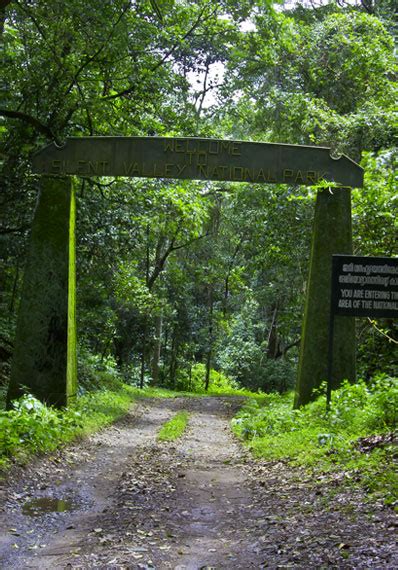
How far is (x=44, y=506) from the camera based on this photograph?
6.16 metres

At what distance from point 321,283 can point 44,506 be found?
718 cm

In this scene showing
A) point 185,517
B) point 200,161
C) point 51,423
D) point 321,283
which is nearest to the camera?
point 185,517

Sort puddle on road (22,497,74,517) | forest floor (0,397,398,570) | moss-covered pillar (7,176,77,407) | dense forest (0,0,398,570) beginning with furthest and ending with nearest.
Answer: moss-covered pillar (7,176,77,407) < puddle on road (22,497,74,517) < dense forest (0,0,398,570) < forest floor (0,397,398,570)

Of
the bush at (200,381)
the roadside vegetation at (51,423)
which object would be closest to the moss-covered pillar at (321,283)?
the roadside vegetation at (51,423)

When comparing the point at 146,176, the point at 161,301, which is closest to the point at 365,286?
the point at 146,176

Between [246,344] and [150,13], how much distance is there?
26.3 m

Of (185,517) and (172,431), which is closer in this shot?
(185,517)

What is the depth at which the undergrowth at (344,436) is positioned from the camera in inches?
256

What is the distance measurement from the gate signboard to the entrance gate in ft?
0.06

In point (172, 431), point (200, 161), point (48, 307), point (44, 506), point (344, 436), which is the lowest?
point (172, 431)

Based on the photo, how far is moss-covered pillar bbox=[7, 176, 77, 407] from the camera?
10945mm

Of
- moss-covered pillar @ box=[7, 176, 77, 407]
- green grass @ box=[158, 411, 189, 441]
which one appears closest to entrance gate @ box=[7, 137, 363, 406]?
moss-covered pillar @ box=[7, 176, 77, 407]

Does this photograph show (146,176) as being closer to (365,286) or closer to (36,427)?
(365,286)

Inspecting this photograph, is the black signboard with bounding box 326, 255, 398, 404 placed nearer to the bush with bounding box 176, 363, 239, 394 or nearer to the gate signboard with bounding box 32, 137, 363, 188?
the gate signboard with bounding box 32, 137, 363, 188
